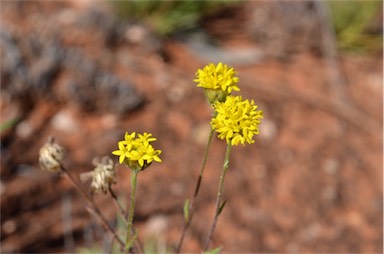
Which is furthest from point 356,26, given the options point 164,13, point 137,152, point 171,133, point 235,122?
point 137,152

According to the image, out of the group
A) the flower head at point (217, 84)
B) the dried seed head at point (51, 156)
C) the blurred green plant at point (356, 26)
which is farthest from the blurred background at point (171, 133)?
the flower head at point (217, 84)

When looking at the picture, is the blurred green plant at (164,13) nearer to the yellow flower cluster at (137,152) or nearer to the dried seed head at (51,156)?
the dried seed head at (51,156)

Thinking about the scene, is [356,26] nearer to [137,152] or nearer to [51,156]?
[51,156]

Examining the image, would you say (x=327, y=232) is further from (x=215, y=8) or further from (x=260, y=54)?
(x=215, y=8)

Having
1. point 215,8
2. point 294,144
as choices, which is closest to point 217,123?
point 294,144

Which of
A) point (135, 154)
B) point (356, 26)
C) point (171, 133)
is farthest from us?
point (356, 26)

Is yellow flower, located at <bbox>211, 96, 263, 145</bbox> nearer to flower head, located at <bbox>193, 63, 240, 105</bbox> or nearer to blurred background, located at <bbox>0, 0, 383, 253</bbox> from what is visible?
flower head, located at <bbox>193, 63, 240, 105</bbox>
